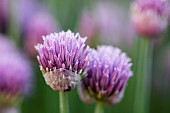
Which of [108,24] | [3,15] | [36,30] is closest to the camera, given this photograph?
[36,30]

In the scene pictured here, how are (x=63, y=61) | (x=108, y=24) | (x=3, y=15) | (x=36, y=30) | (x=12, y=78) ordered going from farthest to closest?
(x=108, y=24) → (x=3, y=15) → (x=36, y=30) → (x=12, y=78) → (x=63, y=61)

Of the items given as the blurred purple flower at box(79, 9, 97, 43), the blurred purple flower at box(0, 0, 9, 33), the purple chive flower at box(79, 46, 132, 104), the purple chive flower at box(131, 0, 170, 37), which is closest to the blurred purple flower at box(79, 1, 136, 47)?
the blurred purple flower at box(79, 9, 97, 43)

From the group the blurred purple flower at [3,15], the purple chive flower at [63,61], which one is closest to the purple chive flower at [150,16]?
the purple chive flower at [63,61]

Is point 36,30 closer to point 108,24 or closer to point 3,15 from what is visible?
point 3,15

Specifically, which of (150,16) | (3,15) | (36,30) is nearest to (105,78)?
(150,16)

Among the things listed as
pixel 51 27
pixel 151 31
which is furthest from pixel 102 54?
pixel 51 27

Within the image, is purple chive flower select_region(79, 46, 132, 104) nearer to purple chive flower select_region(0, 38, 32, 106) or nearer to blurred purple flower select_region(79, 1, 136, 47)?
purple chive flower select_region(0, 38, 32, 106)
